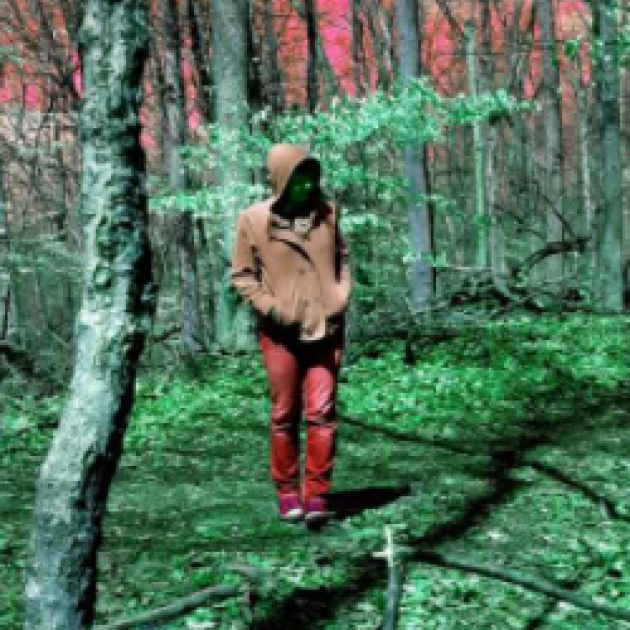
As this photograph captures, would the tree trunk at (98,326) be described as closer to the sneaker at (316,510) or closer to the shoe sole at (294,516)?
the sneaker at (316,510)

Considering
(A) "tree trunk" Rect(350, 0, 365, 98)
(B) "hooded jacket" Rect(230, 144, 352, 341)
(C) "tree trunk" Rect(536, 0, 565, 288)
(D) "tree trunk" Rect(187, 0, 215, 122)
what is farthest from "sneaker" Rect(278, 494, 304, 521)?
(A) "tree trunk" Rect(350, 0, 365, 98)

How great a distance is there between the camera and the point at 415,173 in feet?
46.2

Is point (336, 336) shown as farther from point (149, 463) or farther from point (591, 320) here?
point (591, 320)

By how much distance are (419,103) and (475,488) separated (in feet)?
16.7

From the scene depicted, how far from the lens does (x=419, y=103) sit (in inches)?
404

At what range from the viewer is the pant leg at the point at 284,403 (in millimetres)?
5203

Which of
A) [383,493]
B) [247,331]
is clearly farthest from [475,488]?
[247,331]

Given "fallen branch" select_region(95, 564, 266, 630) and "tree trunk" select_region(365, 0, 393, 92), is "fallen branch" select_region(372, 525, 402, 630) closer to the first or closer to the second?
"fallen branch" select_region(95, 564, 266, 630)

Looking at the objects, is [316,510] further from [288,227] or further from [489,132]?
[489,132]

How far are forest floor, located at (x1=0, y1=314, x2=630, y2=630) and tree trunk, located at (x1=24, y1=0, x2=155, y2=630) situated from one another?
915 mm

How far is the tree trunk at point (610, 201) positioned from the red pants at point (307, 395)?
1037 cm

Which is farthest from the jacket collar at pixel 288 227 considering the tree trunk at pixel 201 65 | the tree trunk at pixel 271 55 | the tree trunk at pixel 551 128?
the tree trunk at pixel 271 55

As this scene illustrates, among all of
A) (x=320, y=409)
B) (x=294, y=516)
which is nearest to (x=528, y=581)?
(x=320, y=409)

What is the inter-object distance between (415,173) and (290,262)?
9.21 meters
